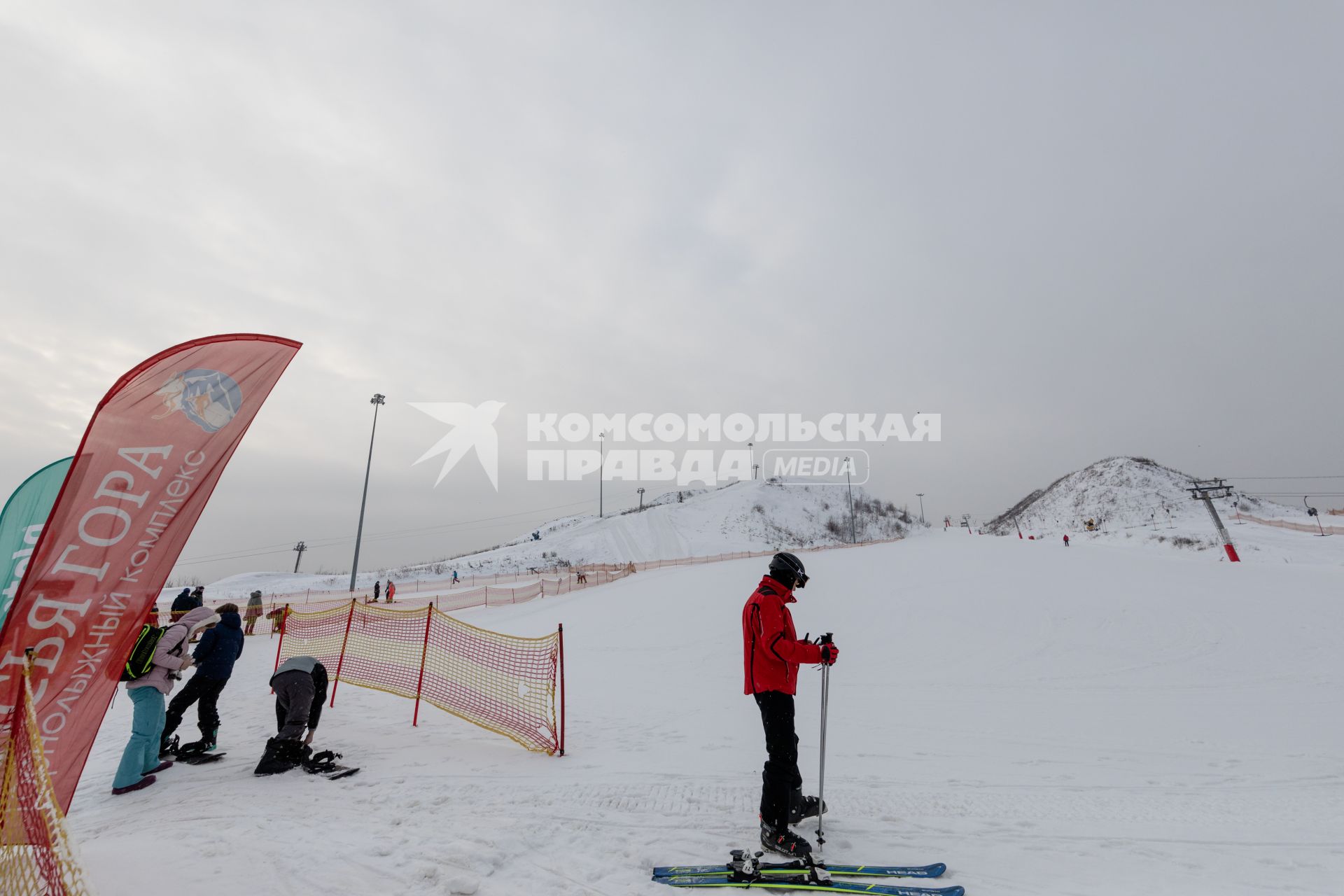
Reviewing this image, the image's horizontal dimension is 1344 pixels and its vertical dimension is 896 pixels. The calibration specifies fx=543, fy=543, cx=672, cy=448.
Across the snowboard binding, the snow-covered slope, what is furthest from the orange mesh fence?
the snowboard binding

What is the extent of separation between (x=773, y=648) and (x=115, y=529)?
15.2 feet

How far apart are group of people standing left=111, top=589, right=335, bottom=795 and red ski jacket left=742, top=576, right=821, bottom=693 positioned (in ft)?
15.2

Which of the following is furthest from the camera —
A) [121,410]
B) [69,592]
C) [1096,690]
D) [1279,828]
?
[1096,690]

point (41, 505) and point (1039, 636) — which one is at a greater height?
point (41, 505)

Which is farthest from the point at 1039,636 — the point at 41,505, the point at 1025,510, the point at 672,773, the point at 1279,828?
the point at 1025,510

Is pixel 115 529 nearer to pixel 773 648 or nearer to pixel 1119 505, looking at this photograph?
pixel 773 648

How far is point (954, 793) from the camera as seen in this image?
493 cm

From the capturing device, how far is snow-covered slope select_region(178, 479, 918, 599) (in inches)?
1668

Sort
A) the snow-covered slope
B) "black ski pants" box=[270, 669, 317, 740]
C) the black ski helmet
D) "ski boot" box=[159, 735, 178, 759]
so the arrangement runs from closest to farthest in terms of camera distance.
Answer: the black ski helmet
"black ski pants" box=[270, 669, 317, 740]
"ski boot" box=[159, 735, 178, 759]
the snow-covered slope

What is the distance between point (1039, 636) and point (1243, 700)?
393 centimetres

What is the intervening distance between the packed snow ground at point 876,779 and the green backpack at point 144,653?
110 centimetres

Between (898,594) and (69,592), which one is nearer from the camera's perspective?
(69,592)

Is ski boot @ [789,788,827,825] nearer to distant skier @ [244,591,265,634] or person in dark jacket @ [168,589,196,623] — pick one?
person in dark jacket @ [168,589,196,623]

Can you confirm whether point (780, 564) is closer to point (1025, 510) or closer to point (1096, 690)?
point (1096, 690)
